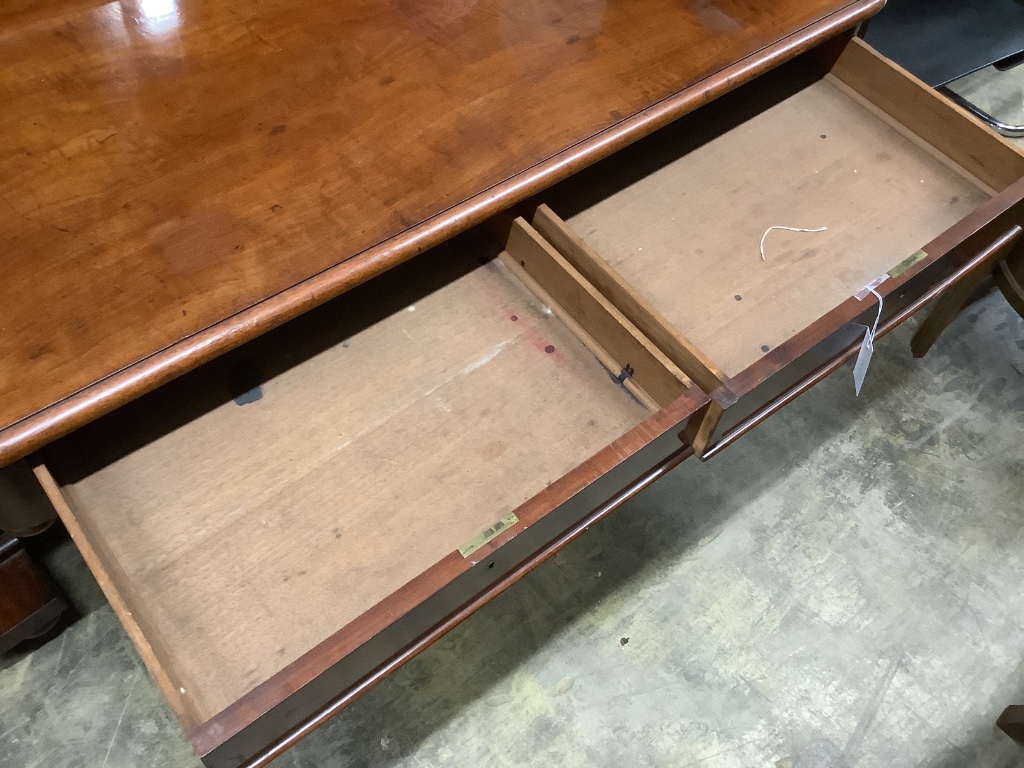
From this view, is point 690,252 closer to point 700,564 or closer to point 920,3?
point 700,564

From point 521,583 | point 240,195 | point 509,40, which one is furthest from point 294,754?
point 509,40

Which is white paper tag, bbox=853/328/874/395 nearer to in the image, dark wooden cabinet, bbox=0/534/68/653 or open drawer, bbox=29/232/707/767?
open drawer, bbox=29/232/707/767

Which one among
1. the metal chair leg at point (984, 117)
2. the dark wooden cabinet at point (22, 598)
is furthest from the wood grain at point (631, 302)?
the metal chair leg at point (984, 117)

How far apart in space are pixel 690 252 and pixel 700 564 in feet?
2.15

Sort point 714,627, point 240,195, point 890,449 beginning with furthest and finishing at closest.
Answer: point 890,449, point 714,627, point 240,195

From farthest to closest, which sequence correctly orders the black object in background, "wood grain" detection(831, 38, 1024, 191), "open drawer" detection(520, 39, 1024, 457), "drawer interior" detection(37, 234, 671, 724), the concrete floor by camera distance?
the black object in background
the concrete floor
"wood grain" detection(831, 38, 1024, 191)
"open drawer" detection(520, 39, 1024, 457)
"drawer interior" detection(37, 234, 671, 724)

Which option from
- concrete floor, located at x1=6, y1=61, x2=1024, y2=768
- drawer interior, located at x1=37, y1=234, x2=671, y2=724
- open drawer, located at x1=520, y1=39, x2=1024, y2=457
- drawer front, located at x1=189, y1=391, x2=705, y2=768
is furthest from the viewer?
concrete floor, located at x1=6, y1=61, x2=1024, y2=768

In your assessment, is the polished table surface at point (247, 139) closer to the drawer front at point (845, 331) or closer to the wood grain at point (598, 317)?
the wood grain at point (598, 317)

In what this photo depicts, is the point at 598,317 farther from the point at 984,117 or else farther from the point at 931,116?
the point at 984,117

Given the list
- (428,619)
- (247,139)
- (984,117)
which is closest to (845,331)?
(428,619)

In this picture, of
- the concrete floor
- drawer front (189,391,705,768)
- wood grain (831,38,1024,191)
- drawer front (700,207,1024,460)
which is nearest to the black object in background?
wood grain (831,38,1024,191)

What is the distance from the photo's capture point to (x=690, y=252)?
1.06 meters

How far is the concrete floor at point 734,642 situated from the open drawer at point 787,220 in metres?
0.56

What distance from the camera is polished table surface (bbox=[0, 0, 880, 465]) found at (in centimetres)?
73
